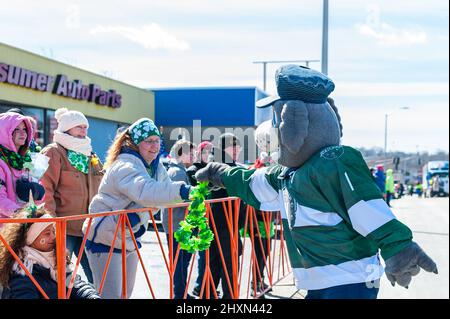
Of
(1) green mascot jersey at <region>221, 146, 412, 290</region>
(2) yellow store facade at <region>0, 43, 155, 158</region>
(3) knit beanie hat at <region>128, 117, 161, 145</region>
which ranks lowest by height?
(1) green mascot jersey at <region>221, 146, 412, 290</region>

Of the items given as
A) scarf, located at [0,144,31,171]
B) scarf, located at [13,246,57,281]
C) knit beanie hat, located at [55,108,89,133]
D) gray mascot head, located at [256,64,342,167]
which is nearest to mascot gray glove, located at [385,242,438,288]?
gray mascot head, located at [256,64,342,167]

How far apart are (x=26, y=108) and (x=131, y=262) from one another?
1404cm

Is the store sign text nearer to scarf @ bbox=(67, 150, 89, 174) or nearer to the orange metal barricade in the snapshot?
the orange metal barricade

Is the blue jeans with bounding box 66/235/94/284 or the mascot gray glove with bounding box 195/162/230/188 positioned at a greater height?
the mascot gray glove with bounding box 195/162/230/188

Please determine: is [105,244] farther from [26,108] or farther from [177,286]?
[26,108]

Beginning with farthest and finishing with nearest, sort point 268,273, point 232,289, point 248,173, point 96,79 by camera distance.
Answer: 1. point 96,79
2. point 268,273
3. point 232,289
4. point 248,173

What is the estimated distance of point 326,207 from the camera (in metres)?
3.21

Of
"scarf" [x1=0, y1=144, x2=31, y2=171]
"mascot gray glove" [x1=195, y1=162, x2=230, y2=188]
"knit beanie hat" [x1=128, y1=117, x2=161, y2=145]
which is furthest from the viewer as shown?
"scarf" [x1=0, y1=144, x2=31, y2=171]

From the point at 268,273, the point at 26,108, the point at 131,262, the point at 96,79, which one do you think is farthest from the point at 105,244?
the point at 96,79

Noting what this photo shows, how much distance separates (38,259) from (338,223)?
1.60m

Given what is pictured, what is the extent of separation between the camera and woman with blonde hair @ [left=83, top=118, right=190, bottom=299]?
3953mm

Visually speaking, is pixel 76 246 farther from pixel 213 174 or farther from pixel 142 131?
pixel 213 174

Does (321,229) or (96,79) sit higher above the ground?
(96,79)

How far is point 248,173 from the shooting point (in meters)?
3.79
